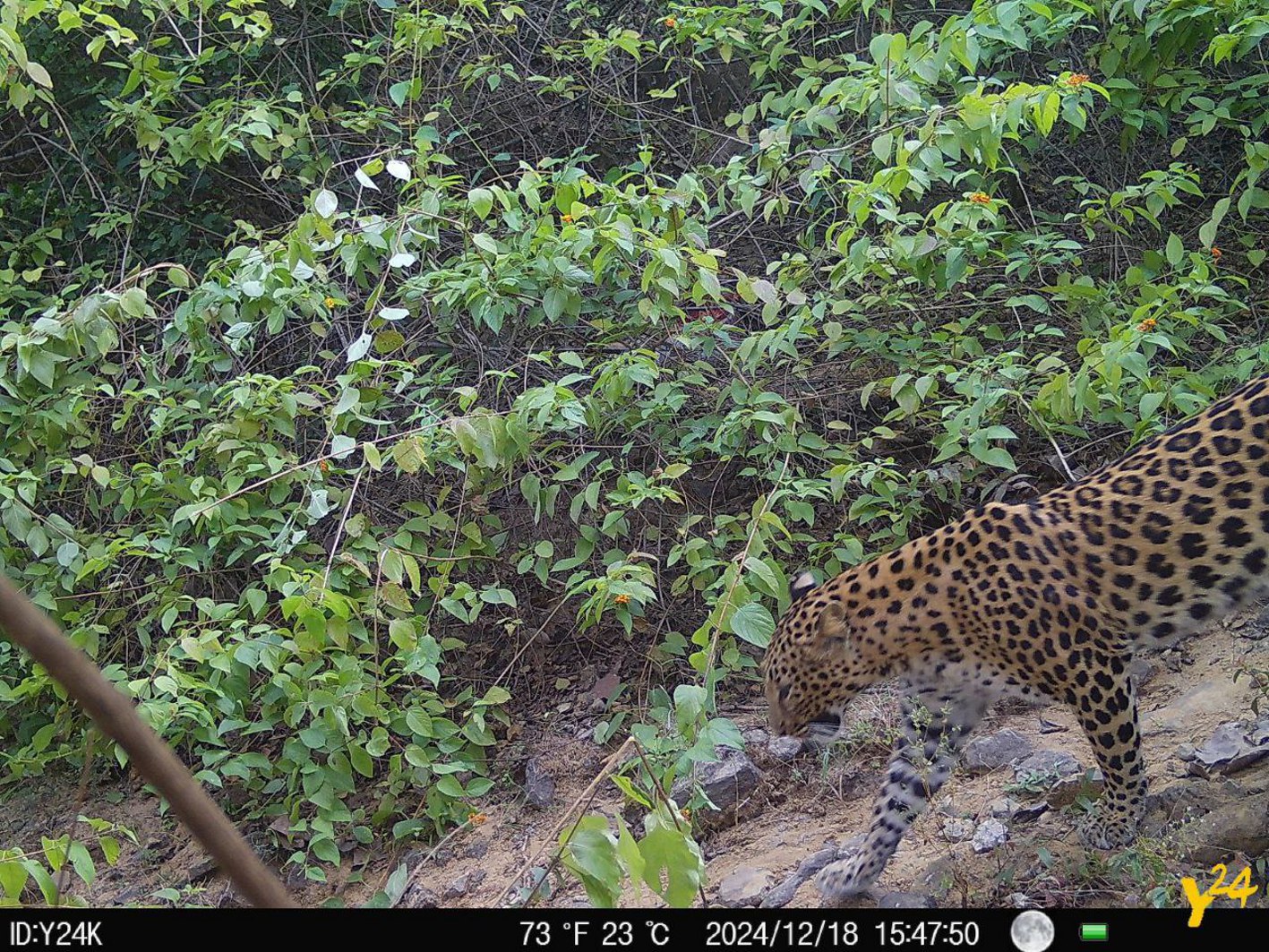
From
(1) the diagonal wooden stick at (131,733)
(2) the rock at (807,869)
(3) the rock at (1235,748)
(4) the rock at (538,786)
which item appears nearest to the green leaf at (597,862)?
(1) the diagonal wooden stick at (131,733)

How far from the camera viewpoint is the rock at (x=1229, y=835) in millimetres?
3748

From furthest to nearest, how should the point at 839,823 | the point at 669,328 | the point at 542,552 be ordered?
the point at 669,328 < the point at 542,552 < the point at 839,823

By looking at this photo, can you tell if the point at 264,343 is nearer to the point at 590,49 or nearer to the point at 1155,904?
the point at 590,49

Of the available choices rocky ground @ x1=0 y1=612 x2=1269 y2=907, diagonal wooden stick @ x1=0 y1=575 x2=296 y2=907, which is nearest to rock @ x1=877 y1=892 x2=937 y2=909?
rocky ground @ x1=0 y1=612 x2=1269 y2=907

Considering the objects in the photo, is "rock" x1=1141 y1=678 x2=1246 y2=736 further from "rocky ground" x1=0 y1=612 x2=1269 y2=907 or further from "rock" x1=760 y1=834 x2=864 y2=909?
"rock" x1=760 y1=834 x2=864 y2=909

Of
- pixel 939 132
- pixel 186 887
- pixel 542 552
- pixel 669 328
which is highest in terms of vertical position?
pixel 939 132

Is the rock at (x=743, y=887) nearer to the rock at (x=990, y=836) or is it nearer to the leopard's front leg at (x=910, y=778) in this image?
the leopard's front leg at (x=910, y=778)

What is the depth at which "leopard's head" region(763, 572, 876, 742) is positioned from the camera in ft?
14.5

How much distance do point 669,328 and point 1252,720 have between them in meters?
3.01

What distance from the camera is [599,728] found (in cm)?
531

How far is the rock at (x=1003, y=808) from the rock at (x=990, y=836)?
0.22 feet

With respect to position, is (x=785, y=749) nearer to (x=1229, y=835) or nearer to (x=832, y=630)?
(x=832, y=630)
